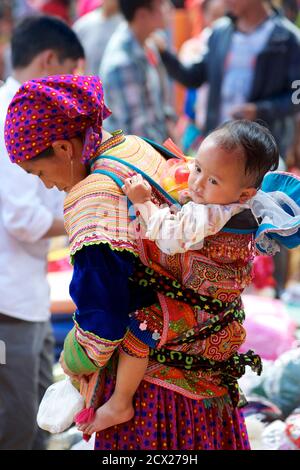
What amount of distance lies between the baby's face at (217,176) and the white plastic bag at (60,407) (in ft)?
2.24

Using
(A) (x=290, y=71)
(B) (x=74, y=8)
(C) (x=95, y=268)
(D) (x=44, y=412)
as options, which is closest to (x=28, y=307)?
(D) (x=44, y=412)

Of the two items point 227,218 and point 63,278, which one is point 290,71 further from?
point 227,218

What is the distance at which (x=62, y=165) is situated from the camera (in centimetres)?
230

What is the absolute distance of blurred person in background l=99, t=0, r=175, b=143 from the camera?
17.8 feet

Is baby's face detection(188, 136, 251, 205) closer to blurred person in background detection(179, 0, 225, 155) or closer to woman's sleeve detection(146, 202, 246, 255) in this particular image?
woman's sleeve detection(146, 202, 246, 255)

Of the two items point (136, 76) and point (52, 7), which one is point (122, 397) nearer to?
point (136, 76)

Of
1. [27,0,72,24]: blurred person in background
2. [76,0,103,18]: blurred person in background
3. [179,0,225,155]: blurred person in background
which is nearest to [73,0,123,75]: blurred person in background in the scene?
[179,0,225,155]: blurred person in background

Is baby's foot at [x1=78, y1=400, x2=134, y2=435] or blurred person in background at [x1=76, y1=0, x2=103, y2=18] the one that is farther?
blurred person in background at [x1=76, y1=0, x2=103, y2=18]

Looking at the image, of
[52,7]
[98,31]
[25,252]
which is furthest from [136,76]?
[52,7]

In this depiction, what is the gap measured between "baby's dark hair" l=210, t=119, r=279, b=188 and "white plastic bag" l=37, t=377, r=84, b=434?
796mm

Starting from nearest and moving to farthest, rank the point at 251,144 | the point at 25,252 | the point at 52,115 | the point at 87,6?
the point at 251,144 < the point at 52,115 < the point at 25,252 < the point at 87,6

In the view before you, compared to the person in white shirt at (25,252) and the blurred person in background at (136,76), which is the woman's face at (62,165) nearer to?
the person in white shirt at (25,252)

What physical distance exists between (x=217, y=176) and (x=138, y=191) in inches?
8.2

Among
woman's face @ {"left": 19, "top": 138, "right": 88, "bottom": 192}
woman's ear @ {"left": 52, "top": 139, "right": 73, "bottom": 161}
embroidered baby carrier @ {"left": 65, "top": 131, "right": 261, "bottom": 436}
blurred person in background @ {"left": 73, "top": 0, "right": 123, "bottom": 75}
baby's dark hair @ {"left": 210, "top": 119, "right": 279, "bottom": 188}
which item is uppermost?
baby's dark hair @ {"left": 210, "top": 119, "right": 279, "bottom": 188}
